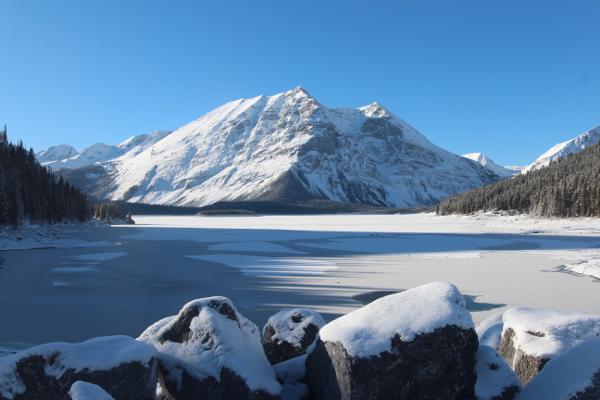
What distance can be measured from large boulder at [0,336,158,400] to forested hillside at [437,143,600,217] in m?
71.4

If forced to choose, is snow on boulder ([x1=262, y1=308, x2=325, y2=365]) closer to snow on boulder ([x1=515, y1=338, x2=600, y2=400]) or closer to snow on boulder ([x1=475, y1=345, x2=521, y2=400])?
snow on boulder ([x1=475, y1=345, x2=521, y2=400])

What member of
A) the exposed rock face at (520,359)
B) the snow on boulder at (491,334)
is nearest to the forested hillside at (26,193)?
the snow on boulder at (491,334)

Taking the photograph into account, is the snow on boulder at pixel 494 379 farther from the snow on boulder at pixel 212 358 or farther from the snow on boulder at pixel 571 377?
the snow on boulder at pixel 212 358

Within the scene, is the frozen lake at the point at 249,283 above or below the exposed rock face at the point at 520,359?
below

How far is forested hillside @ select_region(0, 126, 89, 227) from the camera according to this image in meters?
44.0

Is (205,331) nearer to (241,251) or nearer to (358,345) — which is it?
(358,345)

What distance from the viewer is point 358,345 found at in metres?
4.38

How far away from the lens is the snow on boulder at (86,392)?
3989 millimetres

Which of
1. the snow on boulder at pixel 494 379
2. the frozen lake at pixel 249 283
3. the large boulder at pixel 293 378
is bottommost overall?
the frozen lake at pixel 249 283

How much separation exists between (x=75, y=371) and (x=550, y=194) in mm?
80790

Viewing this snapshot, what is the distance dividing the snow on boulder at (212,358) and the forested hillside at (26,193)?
46223 millimetres

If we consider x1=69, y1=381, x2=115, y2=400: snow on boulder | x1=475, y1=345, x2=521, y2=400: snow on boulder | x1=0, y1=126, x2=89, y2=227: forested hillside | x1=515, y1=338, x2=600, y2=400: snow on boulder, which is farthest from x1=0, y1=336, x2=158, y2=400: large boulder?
x1=0, y1=126, x2=89, y2=227: forested hillside

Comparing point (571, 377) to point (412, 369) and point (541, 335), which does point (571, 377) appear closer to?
point (541, 335)

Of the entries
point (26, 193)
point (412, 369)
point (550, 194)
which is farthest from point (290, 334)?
point (550, 194)
